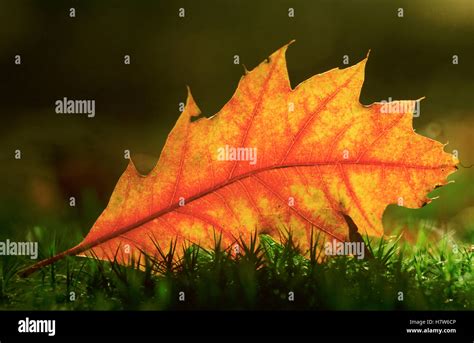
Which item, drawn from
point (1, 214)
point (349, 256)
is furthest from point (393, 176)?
point (1, 214)

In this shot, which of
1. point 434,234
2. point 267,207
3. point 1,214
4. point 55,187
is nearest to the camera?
point 267,207

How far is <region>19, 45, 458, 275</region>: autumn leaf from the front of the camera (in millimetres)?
1271

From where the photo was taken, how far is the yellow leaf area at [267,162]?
1.27 metres

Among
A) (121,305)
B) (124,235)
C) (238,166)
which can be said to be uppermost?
(238,166)

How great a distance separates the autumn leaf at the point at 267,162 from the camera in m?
1.27

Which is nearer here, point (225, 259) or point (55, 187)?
point (225, 259)

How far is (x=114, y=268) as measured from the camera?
3.99 ft

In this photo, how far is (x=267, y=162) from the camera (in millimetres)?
1280

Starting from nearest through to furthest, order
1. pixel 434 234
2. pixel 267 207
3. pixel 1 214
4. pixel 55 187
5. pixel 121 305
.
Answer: pixel 121 305
pixel 267 207
pixel 434 234
pixel 1 214
pixel 55 187

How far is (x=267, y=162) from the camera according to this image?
50.4 inches

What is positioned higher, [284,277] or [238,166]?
[238,166]

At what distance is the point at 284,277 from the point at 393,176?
29 cm

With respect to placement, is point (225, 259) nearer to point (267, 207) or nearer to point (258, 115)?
point (267, 207)

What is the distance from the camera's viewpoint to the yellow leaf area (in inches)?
50.0
